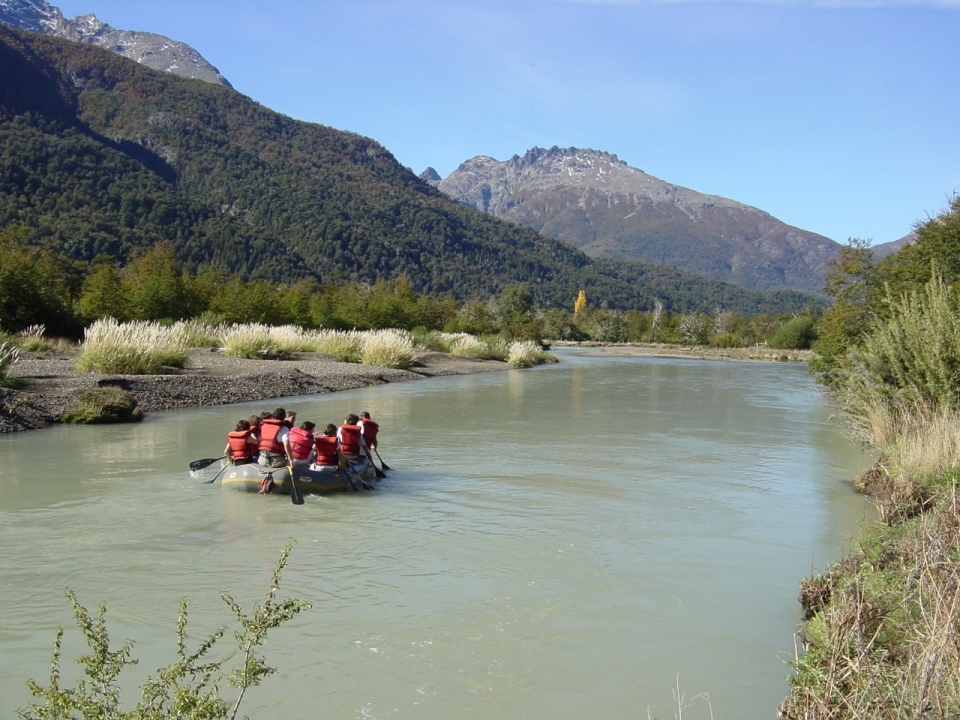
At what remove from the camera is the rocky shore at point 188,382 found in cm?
1909

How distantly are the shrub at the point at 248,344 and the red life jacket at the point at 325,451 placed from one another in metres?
22.0

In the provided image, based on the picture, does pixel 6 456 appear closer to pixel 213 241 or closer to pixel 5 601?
pixel 5 601

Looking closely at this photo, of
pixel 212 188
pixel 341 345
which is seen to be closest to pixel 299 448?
pixel 341 345

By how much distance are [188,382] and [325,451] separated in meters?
13.3

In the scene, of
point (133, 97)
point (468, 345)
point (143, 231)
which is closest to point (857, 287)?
point (468, 345)

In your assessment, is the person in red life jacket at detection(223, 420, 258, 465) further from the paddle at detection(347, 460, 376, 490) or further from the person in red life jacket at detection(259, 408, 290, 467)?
the paddle at detection(347, 460, 376, 490)

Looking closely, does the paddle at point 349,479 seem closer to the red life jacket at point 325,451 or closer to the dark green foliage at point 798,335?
the red life jacket at point 325,451

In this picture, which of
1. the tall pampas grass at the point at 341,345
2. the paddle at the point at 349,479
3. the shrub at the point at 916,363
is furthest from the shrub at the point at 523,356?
the paddle at the point at 349,479

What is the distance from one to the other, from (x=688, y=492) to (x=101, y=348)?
57.8ft

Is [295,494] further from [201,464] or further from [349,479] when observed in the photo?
[201,464]

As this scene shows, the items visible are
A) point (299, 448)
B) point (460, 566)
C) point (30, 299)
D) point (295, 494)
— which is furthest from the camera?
point (30, 299)

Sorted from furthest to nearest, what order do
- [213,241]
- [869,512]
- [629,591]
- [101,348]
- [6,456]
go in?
[213,241] < [101,348] < [6,456] < [869,512] < [629,591]

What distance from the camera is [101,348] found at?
24016 mm

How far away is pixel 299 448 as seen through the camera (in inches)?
505
